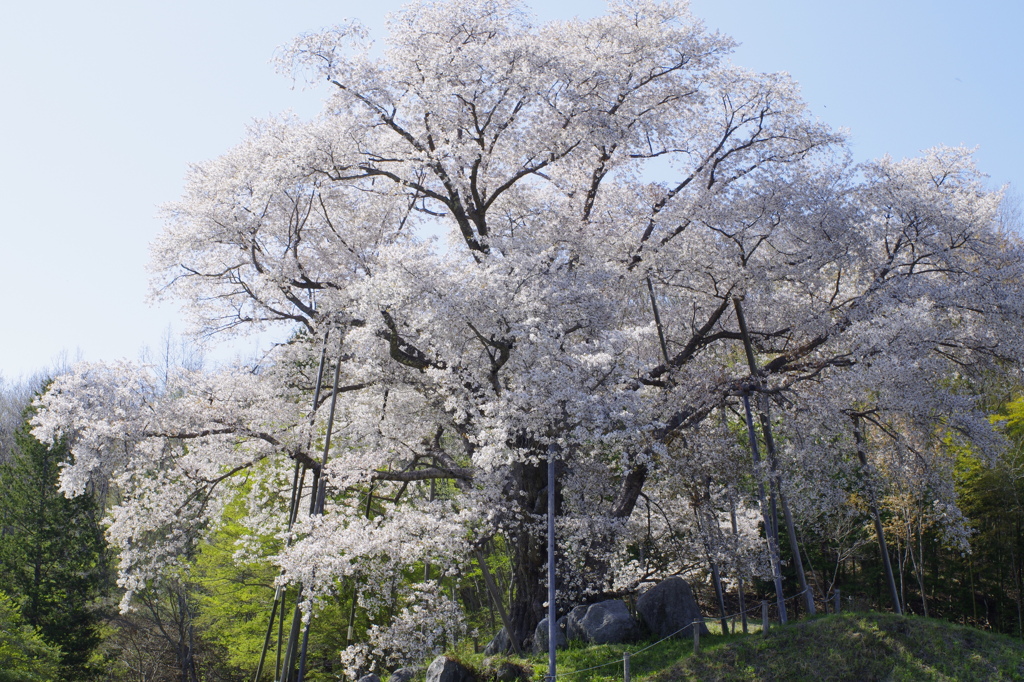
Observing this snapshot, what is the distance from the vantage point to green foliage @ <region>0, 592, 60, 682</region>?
1672cm

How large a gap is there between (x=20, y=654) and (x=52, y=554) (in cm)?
752

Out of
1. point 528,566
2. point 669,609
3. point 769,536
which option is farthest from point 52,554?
point 769,536

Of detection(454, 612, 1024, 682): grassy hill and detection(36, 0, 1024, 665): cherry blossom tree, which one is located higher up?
detection(36, 0, 1024, 665): cherry blossom tree

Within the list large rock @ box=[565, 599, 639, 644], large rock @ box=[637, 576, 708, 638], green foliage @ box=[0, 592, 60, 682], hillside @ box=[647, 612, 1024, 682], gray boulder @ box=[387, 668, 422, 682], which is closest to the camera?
hillside @ box=[647, 612, 1024, 682]

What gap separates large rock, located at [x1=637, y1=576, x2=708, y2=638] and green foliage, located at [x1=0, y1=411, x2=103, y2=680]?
17608 mm

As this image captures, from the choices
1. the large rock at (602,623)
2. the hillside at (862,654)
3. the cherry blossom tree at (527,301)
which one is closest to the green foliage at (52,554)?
the cherry blossom tree at (527,301)

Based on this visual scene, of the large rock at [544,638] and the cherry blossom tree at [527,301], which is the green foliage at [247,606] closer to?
the cherry blossom tree at [527,301]

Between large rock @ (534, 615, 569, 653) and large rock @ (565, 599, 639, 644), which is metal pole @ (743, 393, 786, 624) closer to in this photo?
large rock @ (565, 599, 639, 644)

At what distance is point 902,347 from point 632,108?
756cm

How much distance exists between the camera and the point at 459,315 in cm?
1261

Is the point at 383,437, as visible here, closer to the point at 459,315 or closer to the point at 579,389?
the point at 459,315

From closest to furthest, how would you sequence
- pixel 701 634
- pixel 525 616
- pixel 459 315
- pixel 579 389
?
pixel 579 389
pixel 459 315
pixel 701 634
pixel 525 616

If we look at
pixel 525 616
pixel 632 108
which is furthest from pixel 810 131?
pixel 525 616

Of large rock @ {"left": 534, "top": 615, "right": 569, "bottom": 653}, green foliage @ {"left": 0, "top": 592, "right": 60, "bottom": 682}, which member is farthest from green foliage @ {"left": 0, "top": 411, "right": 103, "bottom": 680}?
large rock @ {"left": 534, "top": 615, "right": 569, "bottom": 653}
